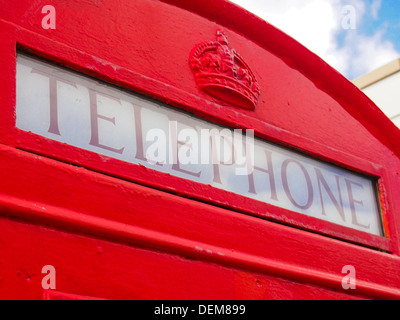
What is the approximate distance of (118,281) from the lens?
146 cm

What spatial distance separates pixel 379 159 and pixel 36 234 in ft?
5.01

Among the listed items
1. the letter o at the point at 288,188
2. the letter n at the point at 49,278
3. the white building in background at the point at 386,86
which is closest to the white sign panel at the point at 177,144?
the letter o at the point at 288,188

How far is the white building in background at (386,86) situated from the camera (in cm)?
550

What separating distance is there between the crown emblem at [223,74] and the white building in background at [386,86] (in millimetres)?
3732

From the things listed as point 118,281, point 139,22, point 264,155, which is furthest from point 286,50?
point 118,281

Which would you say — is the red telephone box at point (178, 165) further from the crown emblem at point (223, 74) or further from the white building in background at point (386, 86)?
the white building in background at point (386, 86)

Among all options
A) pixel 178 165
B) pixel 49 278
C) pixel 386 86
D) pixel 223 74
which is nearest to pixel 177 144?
pixel 178 165

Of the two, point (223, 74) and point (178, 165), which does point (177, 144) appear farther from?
point (223, 74)

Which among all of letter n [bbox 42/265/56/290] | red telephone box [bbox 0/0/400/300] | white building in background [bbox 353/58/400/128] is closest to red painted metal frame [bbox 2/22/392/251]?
red telephone box [bbox 0/0/400/300]

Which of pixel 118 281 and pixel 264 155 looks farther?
pixel 264 155

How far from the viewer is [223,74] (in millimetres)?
1998

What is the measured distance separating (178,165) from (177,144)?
0.22 ft

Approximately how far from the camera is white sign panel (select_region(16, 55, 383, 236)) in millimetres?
1555
